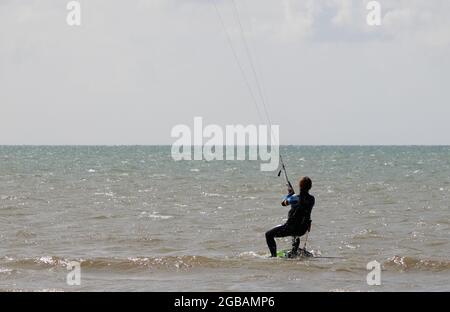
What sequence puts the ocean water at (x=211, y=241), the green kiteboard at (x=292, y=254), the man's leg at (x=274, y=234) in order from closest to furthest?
1. the ocean water at (x=211, y=241)
2. the man's leg at (x=274, y=234)
3. the green kiteboard at (x=292, y=254)

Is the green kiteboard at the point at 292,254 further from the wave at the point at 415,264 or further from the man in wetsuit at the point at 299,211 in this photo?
the wave at the point at 415,264

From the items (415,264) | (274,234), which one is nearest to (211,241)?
(274,234)

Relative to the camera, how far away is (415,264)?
48.9 ft

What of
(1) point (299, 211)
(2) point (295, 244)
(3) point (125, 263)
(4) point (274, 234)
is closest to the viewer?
(1) point (299, 211)

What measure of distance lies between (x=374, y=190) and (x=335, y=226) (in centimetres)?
1429

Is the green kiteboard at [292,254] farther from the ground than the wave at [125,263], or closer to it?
farther from the ground

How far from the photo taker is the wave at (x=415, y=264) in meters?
14.6

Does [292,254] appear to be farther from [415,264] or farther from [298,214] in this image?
[415,264]

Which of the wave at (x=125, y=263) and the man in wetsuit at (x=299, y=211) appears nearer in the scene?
the man in wetsuit at (x=299, y=211)

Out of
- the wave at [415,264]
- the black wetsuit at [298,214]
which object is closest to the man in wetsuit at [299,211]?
the black wetsuit at [298,214]
